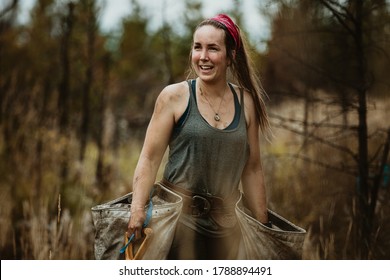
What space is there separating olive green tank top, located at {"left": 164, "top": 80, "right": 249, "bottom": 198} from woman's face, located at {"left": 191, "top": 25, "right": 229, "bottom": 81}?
0.12m

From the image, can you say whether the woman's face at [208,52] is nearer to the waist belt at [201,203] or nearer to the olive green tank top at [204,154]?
the olive green tank top at [204,154]

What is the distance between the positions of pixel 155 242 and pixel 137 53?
49.9 ft

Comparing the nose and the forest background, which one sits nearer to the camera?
the nose

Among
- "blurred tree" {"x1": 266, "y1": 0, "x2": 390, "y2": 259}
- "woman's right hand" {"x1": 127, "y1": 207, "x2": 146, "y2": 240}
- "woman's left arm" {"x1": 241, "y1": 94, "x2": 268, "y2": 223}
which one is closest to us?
"woman's right hand" {"x1": 127, "y1": 207, "x2": 146, "y2": 240}

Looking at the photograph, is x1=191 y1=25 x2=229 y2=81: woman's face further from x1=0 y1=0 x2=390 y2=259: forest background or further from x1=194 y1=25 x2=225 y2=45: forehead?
x1=0 y1=0 x2=390 y2=259: forest background

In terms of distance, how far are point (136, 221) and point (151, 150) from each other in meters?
0.34

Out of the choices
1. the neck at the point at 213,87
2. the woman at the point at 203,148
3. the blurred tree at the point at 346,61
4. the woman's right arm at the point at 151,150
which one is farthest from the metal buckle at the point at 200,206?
the blurred tree at the point at 346,61

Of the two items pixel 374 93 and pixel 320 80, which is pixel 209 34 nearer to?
pixel 374 93

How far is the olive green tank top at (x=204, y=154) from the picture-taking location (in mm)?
2213

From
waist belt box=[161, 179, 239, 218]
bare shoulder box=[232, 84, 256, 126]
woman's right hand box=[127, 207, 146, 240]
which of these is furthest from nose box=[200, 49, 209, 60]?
woman's right hand box=[127, 207, 146, 240]

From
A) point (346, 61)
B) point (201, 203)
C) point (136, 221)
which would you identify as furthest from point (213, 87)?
point (346, 61)

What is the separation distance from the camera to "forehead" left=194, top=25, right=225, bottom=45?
227 cm

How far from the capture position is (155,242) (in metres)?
2.22
